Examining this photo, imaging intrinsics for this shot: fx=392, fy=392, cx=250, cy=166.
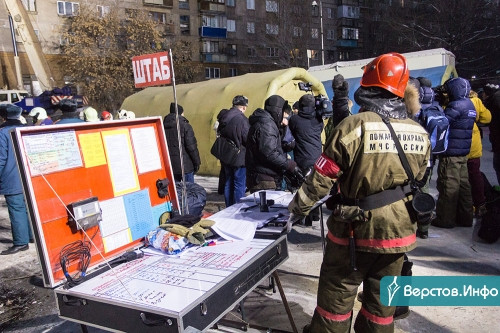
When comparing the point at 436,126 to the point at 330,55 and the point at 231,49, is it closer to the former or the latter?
the point at 231,49

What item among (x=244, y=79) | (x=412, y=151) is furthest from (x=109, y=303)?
(x=244, y=79)

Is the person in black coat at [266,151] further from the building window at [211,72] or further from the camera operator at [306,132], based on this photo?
the building window at [211,72]

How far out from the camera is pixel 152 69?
3807 millimetres

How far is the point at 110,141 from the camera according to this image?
2545mm

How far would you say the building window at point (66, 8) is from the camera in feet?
98.3

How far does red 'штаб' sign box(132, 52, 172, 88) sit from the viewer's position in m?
3.62

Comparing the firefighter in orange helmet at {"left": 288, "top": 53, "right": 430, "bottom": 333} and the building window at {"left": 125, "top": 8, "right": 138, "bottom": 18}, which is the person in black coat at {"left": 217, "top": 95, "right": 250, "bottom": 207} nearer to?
the firefighter in orange helmet at {"left": 288, "top": 53, "right": 430, "bottom": 333}

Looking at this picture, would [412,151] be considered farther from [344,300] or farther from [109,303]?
[109,303]

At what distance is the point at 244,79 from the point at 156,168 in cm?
829

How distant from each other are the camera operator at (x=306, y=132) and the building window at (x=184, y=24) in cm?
3307

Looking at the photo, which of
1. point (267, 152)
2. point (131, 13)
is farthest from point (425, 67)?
point (131, 13)

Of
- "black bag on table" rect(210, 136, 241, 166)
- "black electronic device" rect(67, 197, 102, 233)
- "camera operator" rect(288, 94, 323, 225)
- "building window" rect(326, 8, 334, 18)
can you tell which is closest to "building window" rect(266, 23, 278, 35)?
"building window" rect(326, 8, 334, 18)

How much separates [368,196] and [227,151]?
12.3 feet

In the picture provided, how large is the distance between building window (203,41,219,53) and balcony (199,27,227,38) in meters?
0.67
